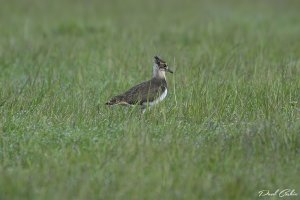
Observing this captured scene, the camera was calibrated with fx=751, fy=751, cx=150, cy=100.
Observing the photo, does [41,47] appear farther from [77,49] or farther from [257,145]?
[257,145]

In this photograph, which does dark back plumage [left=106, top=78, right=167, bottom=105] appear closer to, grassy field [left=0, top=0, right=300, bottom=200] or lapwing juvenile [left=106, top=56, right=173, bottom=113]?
lapwing juvenile [left=106, top=56, right=173, bottom=113]

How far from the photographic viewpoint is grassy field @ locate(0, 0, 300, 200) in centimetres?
669

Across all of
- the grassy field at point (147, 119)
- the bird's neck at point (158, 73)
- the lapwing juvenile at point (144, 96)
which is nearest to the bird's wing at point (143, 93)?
the lapwing juvenile at point (144, 96)

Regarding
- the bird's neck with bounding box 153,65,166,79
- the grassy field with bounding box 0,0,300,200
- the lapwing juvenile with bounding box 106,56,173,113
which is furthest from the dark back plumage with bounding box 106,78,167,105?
the bird's neck with bounding box 153,65,166,79

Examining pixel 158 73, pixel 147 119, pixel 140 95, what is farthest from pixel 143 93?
pixel 158 73

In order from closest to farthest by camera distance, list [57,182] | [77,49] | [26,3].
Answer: [57,182] → [77,49] → [26,3]

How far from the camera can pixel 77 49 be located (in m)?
14.4

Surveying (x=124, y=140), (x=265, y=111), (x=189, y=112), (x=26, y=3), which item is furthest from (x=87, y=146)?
(x=26, y=3)

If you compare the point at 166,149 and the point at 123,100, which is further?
the point at 123,100

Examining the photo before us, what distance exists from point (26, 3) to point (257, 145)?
16.0m

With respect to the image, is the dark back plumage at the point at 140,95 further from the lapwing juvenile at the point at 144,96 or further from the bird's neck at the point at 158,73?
the bird's neck at the point at 158,73

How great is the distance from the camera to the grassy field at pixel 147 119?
6.69m

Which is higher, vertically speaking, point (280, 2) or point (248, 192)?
point (248, 192)

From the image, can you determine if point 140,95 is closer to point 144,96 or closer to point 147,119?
point 144,96
